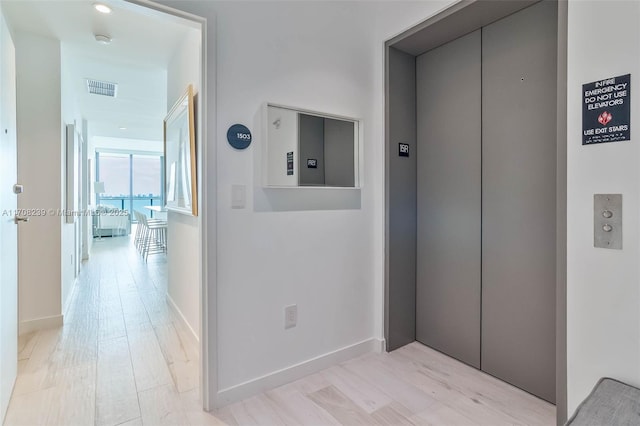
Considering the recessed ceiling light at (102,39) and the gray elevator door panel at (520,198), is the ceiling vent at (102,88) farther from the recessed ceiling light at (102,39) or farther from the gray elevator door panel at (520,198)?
the gray elevator door panel at (520,198)

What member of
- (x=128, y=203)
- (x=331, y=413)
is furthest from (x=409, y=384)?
(x=128, y=203)

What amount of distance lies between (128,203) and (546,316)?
12.2 metres

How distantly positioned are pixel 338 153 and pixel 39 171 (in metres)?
2.70

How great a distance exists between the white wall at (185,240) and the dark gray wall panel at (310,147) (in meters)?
0.72

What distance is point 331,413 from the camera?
1.79 m

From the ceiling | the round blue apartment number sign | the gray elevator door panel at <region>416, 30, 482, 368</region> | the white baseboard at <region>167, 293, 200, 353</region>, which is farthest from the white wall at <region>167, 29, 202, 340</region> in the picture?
the gray elevator door panel at <region>416, 30, 482, 368</region>

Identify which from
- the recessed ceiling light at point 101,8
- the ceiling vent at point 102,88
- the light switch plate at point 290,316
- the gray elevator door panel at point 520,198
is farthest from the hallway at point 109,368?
the ceiling vent at point 102,88

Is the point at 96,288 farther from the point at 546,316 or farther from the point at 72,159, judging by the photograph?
the point at 546,316

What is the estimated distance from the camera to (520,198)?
2.00m

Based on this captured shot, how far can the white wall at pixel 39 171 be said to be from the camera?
9.61 ft

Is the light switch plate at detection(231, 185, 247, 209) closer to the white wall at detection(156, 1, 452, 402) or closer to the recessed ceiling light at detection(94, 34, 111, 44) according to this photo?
the white wall at detection(156, 1, 452, 402)

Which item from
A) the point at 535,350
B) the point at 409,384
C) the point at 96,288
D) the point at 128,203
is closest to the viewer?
the point at 535,350

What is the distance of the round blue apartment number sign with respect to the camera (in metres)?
1.87

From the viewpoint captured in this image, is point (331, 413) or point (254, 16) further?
point (254, 16)
